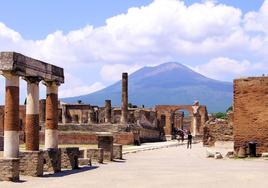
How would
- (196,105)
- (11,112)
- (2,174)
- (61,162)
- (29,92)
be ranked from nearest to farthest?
1. (2,174)
2. (11,112)
3. (29,92)
4. (61,162)
5. (196,105)

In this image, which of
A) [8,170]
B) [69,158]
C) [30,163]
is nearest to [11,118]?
[30,163]

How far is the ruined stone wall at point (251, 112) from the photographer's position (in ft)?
101

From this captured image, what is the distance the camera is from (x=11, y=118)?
65.0 feet

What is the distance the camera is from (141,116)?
249 ft

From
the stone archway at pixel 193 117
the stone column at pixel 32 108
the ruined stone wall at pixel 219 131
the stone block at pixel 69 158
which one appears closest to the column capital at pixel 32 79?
the stone column at pixel 32 108

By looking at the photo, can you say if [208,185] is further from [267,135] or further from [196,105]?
[196,105]

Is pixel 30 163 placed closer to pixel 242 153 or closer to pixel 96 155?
pixel 96 155

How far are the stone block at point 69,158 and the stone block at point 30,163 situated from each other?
3406 mm

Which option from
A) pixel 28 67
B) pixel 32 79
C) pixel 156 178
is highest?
pixel 28 67

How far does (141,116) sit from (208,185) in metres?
58.4

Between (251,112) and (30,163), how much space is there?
14.5m

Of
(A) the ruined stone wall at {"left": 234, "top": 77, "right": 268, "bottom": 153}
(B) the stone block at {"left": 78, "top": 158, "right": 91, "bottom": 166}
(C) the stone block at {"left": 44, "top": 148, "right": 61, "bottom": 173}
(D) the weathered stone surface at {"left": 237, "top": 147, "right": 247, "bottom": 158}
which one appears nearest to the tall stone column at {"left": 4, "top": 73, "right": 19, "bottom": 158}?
(C) the stone block at {"left": 44, "top": 148, "right": 61, "bottom": 173}

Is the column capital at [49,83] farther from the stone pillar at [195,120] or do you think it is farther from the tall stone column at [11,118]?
the stone pillar at [195,120]

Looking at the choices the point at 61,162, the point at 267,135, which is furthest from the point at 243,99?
the point at 61,162
